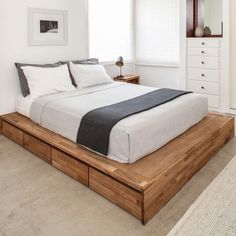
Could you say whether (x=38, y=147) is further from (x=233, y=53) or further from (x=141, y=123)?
(x=233, y=53)

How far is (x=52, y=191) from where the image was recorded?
2.44 meters

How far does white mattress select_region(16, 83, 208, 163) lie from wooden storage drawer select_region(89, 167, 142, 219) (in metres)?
0.20

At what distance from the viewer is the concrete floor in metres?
1.95

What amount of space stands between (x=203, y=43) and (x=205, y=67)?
39cm

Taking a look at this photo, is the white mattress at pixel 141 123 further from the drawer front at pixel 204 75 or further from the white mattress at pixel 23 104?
the drawer front at pixel 204 75

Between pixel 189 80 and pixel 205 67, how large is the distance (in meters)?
0.38

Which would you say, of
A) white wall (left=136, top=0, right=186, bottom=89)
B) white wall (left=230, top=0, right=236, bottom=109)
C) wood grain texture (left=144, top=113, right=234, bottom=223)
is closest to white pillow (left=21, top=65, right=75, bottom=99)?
wood grain texture (left=144, top=113, right=234, bottom=223)

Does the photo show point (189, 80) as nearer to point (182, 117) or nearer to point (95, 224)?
point (182, 117)

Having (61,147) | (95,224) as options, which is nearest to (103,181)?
(95,224)

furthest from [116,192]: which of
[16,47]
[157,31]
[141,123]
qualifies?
[157,31]

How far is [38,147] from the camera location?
122 inches

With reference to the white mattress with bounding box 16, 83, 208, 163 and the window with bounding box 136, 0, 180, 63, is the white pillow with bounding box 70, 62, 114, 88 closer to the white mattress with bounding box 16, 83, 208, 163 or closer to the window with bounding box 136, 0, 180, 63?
the white mattress with bounding box 16, 83, 208, 163

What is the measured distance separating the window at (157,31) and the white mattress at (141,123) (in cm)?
194

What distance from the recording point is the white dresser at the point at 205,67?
4531mm
